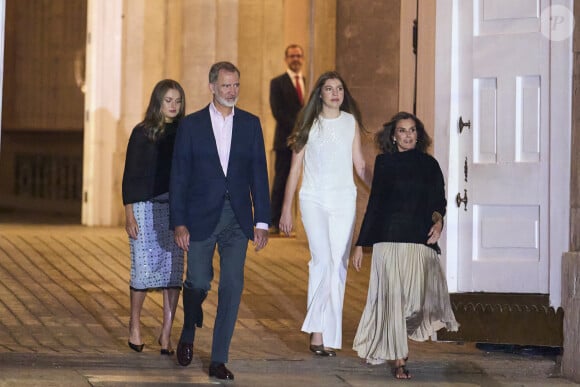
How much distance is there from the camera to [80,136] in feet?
70.8

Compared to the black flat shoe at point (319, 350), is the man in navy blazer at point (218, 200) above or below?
above

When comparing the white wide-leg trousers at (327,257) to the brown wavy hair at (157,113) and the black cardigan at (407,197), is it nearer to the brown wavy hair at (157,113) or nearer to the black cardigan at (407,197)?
the black cardigan at (407,197)

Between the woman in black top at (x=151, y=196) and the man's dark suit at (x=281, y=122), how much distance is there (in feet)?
21.5

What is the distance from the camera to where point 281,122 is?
15.1m

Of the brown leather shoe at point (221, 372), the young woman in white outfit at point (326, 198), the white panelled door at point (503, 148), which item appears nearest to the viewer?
the brown leather shoe at point (221, 372)

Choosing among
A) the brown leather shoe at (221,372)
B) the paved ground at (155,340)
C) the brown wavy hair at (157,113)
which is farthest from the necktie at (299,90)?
the brown leather shoe at (221,372)

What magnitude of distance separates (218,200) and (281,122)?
756cm

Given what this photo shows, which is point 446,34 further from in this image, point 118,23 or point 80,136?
point 80,136

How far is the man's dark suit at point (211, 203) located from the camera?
7.56 metres

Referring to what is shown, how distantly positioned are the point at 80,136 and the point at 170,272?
530 inches

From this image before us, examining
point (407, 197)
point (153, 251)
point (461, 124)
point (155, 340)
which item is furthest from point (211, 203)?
point (461, 124)

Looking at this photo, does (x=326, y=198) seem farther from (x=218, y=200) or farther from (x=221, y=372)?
(x=221, y=372)

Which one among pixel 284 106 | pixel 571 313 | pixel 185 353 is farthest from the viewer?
pixel 284 106

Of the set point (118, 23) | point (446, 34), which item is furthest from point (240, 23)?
point (446, 34)
